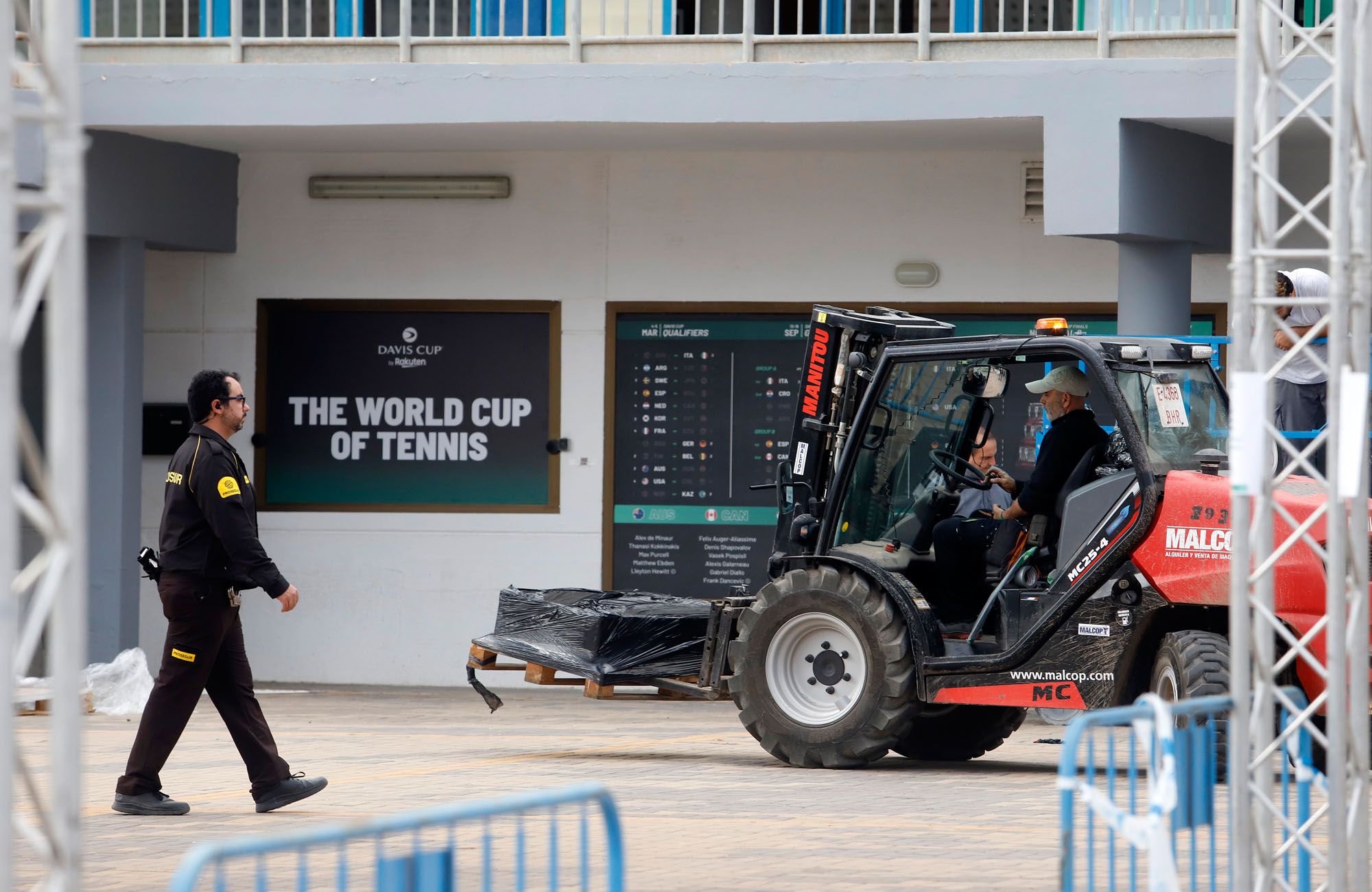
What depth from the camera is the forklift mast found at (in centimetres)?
1094

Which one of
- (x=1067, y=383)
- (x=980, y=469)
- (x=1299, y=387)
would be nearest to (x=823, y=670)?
(x=980, y=469)

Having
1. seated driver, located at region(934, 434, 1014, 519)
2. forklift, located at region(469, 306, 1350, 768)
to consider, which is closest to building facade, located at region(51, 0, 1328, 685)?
seated driver, located at region(934, 434, 1014, 519)

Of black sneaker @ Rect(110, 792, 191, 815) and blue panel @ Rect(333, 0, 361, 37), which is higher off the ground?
blue panel @ Rect(333, 0, 361, 37)

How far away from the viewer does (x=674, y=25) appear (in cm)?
1443

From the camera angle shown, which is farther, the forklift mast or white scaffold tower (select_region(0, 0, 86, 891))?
the forklift mast

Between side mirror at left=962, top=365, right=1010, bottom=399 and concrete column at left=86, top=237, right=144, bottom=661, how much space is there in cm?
695

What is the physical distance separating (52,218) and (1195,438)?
271 inches

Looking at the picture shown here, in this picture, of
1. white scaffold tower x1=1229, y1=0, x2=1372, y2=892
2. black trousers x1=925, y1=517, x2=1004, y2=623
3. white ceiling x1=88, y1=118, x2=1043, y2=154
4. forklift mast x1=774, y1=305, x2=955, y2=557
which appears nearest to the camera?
white scaffold tower x1=1229, y1=0, x2=1372, y2=892

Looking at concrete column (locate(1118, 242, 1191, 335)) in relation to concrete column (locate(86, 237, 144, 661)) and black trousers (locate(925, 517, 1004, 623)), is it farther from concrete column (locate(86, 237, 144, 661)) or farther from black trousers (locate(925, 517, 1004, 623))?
concrete column (locate(86, 237, 144, 661))

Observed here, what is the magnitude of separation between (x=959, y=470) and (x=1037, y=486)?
0.89 m

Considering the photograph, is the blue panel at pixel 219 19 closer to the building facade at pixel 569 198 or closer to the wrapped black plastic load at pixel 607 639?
the building facade at pixel 569 198

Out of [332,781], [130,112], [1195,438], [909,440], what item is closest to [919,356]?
[909,440]

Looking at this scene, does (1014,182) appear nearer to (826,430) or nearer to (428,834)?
(826,430)

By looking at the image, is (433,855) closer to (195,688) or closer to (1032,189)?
(195,688)
